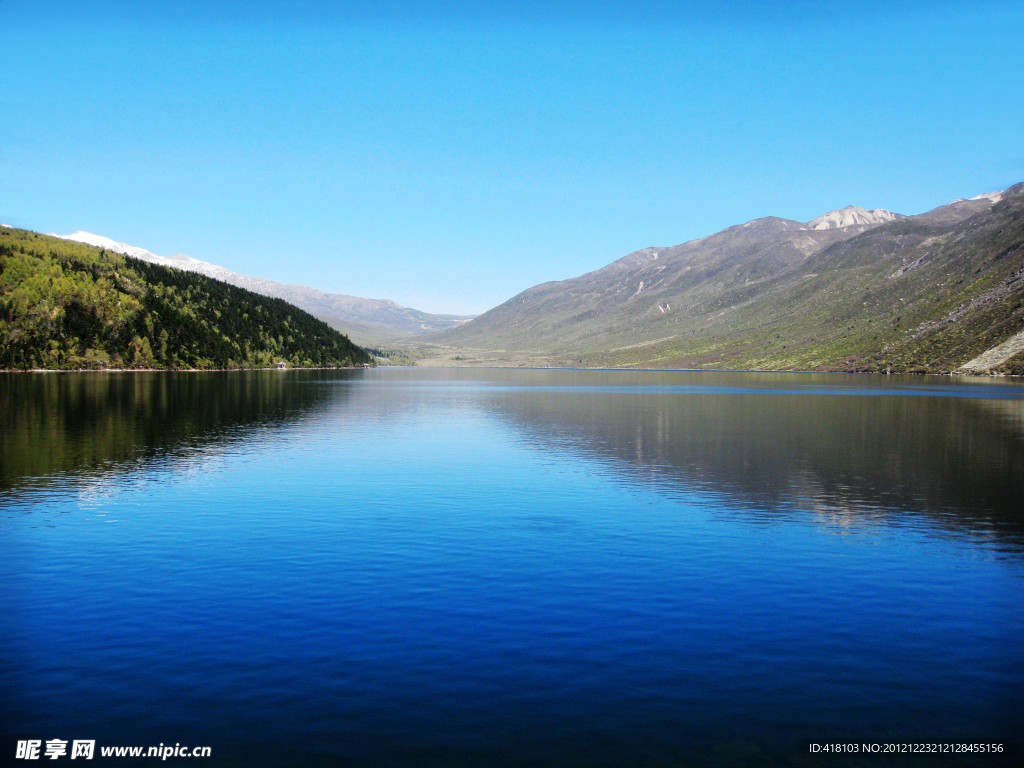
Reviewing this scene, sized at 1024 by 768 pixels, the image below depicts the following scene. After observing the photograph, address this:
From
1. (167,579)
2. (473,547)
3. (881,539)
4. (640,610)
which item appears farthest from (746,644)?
(167,579)

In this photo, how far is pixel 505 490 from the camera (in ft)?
181

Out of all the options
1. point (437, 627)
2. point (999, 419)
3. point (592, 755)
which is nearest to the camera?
point (592, 755)

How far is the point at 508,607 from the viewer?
2836 cm

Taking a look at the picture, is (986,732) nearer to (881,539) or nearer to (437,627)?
(437,627)

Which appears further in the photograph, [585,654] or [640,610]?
[640,610]

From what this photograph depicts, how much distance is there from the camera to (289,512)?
46.7 meters

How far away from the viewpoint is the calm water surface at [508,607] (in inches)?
758

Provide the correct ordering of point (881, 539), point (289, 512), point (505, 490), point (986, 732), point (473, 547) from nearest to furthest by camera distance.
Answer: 1. point (986, 732)
2. point (473, 547)
3. point (881, 539)
4. point (289, 512)
5. point (505, 490)

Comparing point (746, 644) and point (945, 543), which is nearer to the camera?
point (746, 644)

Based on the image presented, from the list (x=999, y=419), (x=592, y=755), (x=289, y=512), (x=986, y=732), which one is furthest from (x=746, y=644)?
(x=999, y=419)

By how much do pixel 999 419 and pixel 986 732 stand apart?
357ft

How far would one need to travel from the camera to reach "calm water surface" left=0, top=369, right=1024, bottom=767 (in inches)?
758

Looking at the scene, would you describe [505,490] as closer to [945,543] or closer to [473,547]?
[473,547]

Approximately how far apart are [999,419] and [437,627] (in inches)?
4445
